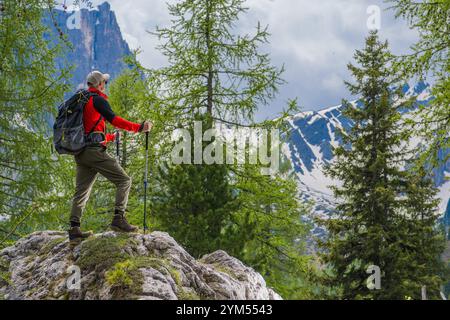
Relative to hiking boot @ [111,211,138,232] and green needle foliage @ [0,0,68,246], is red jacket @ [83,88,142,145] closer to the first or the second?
hiking boot @ [111,211,138,232]

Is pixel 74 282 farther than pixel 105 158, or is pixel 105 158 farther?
pixel 105 158

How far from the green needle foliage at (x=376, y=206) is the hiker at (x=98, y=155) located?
37.1 ft

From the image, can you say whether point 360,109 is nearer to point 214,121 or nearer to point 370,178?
point 370,178

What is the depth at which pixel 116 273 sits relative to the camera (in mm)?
5016

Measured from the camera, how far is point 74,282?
5.29m

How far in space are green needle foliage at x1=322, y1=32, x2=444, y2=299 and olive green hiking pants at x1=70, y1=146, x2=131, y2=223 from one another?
1134cm

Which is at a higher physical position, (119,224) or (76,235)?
(119,224)

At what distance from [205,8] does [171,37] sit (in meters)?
1.36

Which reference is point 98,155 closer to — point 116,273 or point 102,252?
point 102,252

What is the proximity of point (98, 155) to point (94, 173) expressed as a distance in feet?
1.32

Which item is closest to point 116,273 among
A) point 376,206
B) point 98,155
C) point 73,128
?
point 98,155

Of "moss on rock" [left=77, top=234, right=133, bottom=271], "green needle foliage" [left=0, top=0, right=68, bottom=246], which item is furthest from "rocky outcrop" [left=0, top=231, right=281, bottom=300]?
"green needle foliage" [left=0, top=0, right=68, bottom=246]

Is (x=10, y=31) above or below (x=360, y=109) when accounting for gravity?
below
